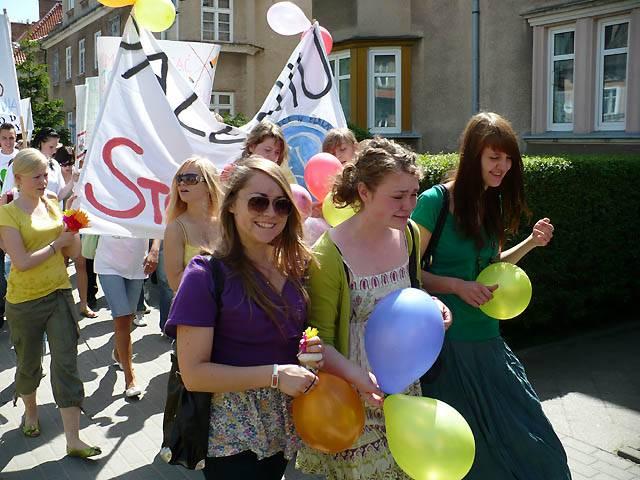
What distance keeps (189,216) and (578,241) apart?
448cm

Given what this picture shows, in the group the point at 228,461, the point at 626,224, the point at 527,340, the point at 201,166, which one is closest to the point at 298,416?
the point at 228,461

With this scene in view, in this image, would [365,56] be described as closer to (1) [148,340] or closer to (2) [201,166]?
(1) [148,340]

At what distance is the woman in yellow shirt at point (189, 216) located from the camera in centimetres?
397

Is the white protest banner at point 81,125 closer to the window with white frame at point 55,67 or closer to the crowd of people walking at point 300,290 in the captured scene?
the crowd of people walking at point 300,290

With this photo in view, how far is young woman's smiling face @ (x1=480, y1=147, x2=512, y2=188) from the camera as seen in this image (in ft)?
11.0

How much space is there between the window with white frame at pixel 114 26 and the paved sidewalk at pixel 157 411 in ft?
78.1

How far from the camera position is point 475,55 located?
13.0 m

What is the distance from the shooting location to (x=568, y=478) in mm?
3277

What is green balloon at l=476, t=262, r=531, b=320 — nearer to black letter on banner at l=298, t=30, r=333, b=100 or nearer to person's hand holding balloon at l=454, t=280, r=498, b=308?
person's hand holding balloon at l=454, t=280, r=498, b=308

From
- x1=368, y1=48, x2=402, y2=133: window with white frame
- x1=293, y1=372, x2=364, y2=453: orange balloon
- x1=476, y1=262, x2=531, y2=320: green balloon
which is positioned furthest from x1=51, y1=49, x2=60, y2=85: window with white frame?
x1=293, y1=372, x2=364, y2=453: orange balloon

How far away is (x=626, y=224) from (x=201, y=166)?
5307 mm

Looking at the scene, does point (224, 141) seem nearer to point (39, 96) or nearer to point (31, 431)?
point (31, 431)

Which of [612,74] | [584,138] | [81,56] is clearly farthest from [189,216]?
[81,56]

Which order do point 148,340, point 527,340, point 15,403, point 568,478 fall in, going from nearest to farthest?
point 568,478, point 15,403, point 527,340, point 148,340
